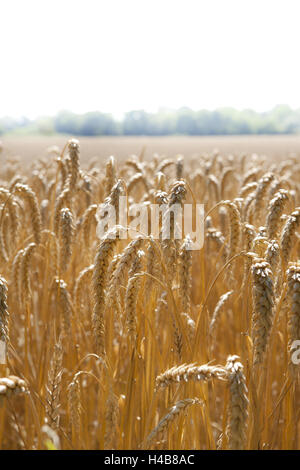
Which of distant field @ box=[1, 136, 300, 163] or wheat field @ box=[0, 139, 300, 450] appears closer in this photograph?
wheat field @ box=[0, 139, 300, 450]

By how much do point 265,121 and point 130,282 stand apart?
82.3m

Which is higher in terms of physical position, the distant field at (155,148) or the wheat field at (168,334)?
the distant field at (155,148)

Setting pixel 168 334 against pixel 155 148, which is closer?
pixel 168 334

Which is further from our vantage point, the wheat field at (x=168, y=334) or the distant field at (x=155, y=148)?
the distant field at (x=155, y=148)

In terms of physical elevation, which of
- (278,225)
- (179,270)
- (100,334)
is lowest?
(100,334)

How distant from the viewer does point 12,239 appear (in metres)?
1.78

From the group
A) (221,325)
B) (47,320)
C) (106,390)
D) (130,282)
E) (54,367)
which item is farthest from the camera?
(221,325)

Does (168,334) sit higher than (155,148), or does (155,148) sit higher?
(155,148)

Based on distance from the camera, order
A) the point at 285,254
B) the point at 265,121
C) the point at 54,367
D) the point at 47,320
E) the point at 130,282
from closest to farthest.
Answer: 1. the point at 130,282
2. the point at 285,254
3. the point at 54,367
4. the point at 47,320
5. the point at 265,121

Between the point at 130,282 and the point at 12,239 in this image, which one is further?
the point at 12,239

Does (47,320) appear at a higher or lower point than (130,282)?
lower

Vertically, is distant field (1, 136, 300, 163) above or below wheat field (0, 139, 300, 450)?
above

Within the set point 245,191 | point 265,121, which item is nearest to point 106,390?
point 245,191
